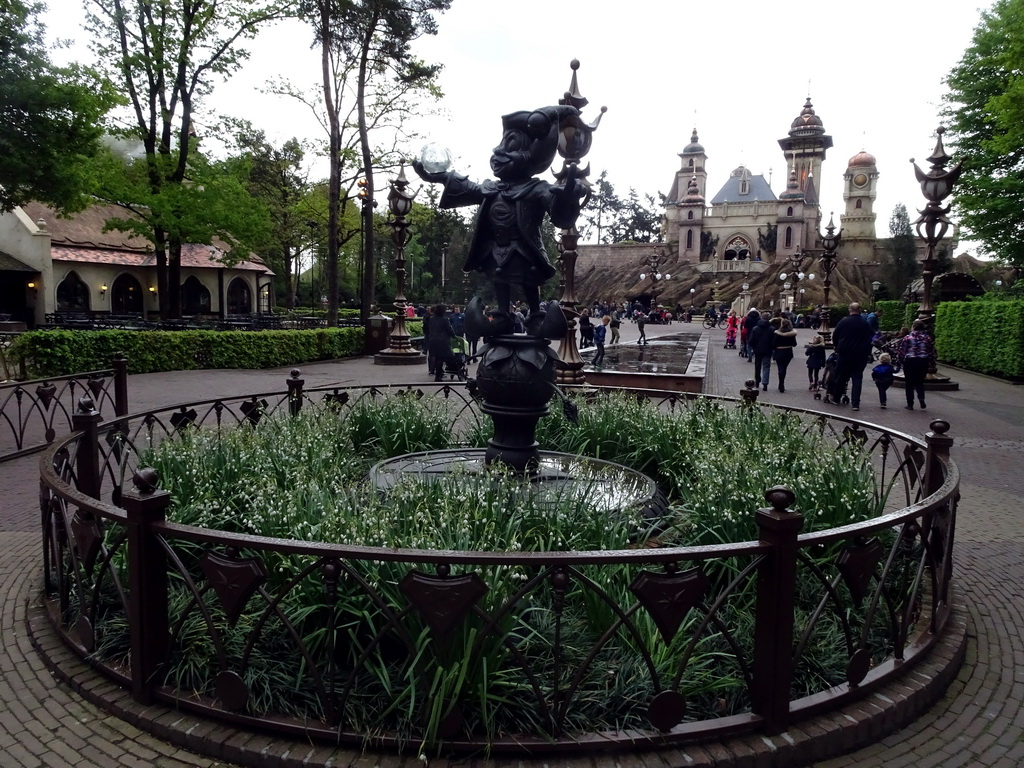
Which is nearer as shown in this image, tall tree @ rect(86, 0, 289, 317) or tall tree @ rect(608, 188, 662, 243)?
tall tree @ rect(86, 0, 289, 317)

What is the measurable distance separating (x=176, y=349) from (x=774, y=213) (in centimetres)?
8089

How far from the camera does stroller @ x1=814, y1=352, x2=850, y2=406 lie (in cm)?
1335

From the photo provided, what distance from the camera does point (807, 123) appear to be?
291 feet

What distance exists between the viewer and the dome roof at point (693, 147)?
3617 inches

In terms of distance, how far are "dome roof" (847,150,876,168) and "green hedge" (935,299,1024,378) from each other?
7299cm

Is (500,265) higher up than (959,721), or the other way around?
(500,265)

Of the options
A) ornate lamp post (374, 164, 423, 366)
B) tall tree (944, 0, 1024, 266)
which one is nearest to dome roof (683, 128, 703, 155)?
tall tree (944, 0, 1024, 266)

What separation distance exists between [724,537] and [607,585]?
111 centimetres

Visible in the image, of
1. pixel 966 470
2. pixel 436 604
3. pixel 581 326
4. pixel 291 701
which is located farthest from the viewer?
pixel 581 326

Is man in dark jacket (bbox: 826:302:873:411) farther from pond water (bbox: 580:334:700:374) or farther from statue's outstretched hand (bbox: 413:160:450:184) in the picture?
statue's outstretched hand (bbox: 413:160:450:184)

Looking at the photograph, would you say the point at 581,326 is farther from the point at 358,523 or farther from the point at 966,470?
the point at 358,523

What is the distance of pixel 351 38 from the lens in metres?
25.7

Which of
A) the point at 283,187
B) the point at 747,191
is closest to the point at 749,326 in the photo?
the point at 283,187

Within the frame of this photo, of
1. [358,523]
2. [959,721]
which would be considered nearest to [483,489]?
[358,523]
